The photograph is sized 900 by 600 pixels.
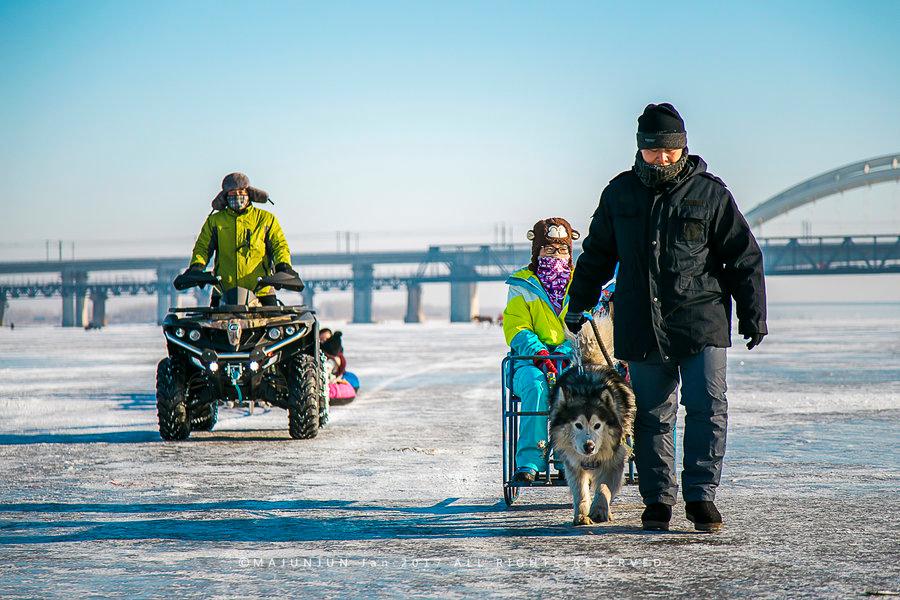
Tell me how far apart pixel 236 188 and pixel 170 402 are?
2.15 meters

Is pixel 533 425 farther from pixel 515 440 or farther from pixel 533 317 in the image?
pixel 533 317

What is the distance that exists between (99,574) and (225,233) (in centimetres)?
647

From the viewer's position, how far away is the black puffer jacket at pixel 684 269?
5977 mm

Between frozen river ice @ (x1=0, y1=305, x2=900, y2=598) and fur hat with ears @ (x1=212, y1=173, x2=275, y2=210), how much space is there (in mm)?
2334

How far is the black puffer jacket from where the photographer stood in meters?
5.98

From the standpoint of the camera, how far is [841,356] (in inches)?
1147

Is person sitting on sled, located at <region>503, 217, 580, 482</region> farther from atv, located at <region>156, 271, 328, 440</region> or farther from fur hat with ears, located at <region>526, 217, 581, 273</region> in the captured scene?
atv, located at <region>156, 271, 328, 440</region>

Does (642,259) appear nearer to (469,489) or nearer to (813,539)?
(813,539)

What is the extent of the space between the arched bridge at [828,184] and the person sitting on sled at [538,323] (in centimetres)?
12121

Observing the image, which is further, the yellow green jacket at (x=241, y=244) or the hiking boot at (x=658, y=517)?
the yellow green jacket at (x=241, y=244)

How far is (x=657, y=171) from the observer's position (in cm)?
601

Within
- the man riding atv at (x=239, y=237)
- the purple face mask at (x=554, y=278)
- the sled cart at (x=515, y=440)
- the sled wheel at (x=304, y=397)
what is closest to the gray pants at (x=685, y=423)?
the sled cart at (x=515, y=440)

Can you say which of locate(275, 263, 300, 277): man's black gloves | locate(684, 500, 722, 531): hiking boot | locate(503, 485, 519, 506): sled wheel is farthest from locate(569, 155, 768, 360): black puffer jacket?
locate(275, 263, 300, 277): man's black gloves

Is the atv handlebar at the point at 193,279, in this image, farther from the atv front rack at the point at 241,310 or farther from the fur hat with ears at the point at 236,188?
the fur hat with ears at the point at 236,188
